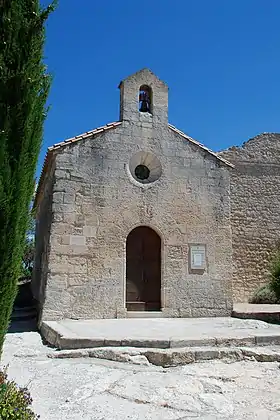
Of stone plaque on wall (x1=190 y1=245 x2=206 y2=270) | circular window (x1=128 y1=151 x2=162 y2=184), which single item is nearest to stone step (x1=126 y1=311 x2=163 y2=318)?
stone plaque on wall (x1=190 y1=245 x2=206 y2=270)

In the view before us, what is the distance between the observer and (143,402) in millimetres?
4145

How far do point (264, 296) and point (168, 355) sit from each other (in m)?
8.42

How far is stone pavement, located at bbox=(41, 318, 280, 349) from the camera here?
5762 millimetres

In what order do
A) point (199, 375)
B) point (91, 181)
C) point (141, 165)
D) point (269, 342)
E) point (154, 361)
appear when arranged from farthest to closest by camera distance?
1. point (141, 165)
2. point (91, 181)
3. point (269, 342)
4. point (154, 361)
5. point (199, 375)

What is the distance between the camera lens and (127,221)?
9.19m

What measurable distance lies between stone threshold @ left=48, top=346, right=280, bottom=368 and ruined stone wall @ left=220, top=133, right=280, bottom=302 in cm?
798

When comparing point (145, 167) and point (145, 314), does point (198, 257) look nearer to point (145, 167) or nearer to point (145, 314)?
point (145, 314)

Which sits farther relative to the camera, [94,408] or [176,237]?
[176,237]

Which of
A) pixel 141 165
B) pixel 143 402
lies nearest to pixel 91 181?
pixel 141 165

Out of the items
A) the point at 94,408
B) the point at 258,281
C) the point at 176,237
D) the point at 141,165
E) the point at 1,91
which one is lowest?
the point at 94,408

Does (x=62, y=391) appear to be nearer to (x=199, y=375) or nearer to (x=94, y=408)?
(x=94, y=408)

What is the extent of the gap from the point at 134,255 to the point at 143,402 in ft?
18.3

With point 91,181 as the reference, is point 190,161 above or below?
above

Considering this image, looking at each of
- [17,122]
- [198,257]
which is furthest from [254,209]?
[17,122]
